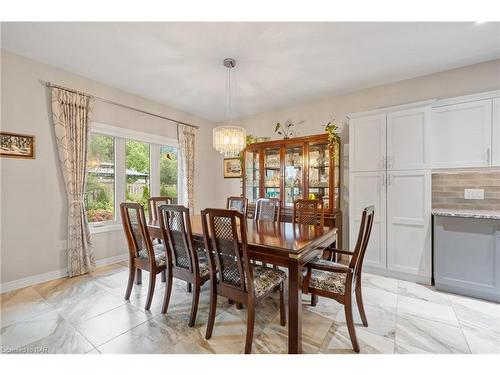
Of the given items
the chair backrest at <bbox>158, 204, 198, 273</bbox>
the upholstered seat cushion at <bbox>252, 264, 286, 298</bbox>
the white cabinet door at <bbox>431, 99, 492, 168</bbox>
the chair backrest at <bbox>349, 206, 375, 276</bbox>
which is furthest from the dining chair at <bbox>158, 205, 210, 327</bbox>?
the white cabinet door at <bbox>431, 99, 492, 168</bbox>

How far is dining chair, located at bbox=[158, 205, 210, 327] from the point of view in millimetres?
1882

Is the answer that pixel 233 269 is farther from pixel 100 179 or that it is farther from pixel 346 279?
pixel 100 179

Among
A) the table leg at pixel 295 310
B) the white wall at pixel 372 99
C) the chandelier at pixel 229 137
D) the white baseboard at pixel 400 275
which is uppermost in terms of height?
the white wall at pixel 372 99

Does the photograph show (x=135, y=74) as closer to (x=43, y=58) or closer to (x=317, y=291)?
(x=43, y=58)

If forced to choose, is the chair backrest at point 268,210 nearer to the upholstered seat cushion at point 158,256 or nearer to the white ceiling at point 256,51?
the upholstered seat cushion at point 158,256

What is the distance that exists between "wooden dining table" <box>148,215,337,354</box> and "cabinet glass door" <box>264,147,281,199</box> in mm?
1861

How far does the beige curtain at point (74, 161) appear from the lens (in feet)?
9.29

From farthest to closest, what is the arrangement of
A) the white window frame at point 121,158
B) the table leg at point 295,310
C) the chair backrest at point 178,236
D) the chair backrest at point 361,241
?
the white window frame at point 121,158, the chair backrest at point 178,236, the chair backrest at point 361,241, the table leg at point 295,310

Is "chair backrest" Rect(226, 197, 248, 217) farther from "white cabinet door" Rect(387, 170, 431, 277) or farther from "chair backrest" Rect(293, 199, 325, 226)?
"white cabinet door" Rect(387, 170, 431, 277)

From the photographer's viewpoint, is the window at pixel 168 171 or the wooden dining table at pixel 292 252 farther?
the window at pixel 168 171

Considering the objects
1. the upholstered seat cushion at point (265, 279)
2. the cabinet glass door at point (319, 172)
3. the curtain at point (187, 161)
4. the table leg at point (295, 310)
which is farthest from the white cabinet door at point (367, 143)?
the curtain at point (187, 161)

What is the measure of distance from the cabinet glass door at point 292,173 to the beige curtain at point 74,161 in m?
2.96
